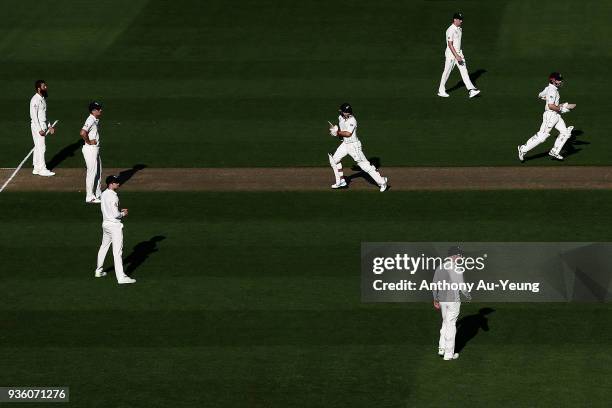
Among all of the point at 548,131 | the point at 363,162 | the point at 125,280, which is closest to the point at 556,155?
the point at 548,131

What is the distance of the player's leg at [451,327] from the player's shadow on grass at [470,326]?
490 millimetres

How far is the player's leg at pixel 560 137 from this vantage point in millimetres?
27672

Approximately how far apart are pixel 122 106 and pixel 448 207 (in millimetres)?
11198

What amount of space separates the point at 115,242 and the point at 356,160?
21.3ft

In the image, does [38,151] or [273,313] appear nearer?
[273,313]

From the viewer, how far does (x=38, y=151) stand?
2798 cm

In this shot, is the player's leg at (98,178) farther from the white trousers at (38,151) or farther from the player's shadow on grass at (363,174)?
the player's shadow on grass at (363,174)

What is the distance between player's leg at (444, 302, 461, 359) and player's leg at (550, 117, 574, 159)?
9.76 metres

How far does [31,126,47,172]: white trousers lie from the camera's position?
27875mm

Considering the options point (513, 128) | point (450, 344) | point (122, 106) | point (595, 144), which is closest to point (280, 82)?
point (122, 106)

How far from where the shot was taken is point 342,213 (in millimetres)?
25328

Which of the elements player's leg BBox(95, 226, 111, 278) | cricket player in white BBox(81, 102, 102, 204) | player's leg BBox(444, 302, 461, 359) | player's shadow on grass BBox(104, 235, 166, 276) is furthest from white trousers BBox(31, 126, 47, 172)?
player's leg BBox(444, 302, 461, 359)

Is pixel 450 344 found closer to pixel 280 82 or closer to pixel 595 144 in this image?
pixel 595 144

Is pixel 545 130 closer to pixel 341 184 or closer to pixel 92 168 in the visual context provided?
pixel 341 184
